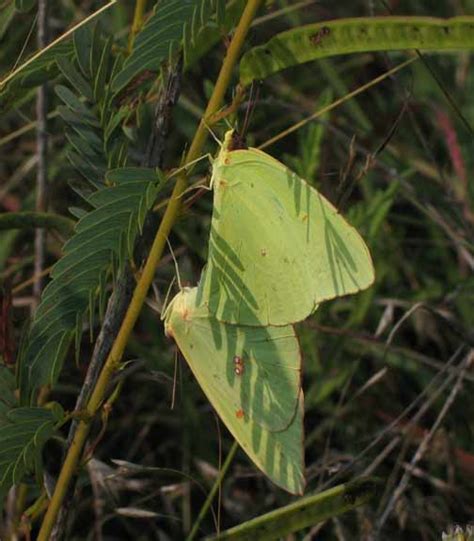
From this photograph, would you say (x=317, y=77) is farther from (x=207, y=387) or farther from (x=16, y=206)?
(x=207, y=387)

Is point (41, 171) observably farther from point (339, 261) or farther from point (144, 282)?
point (339, 261)

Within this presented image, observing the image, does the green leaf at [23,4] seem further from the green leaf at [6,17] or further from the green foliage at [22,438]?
the green foliage at [22,438]

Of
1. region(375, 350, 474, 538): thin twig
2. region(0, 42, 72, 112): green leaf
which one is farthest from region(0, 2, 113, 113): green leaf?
region(375, 350, 474, 538): thin twig

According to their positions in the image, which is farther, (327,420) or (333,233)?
(327,420)

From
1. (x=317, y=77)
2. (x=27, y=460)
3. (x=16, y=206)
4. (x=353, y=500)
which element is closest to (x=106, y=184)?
(x=27, y=460)

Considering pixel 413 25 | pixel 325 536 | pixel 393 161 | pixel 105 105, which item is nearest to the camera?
pixel 413 25

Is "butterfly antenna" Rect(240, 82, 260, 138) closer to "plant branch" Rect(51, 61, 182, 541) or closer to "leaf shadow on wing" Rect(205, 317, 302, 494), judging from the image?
"plant branch" Rect(51, 61, 182, 541)

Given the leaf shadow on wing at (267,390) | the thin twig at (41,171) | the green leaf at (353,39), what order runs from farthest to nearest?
the thin twig at (41,171)
the leaf shadow on wing at (267,390)
the green leaf at (353,39)

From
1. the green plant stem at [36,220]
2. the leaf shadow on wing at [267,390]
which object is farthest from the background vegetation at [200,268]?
the leaf shadow on wing at [267,390]
